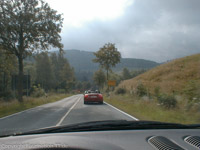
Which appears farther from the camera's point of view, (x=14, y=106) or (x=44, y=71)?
(x=44, y=71)

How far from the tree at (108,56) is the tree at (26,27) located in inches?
553

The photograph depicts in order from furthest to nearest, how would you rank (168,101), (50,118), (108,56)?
(108,56), (168,101), (50,118)

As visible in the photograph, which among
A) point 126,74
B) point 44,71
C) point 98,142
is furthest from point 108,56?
point 126,74

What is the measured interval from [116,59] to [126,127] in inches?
1295

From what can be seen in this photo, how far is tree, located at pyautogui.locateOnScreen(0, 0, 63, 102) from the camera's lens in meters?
19.4

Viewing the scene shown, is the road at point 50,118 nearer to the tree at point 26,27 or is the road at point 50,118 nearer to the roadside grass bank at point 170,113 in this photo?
the roadside grass bank at point 170,113

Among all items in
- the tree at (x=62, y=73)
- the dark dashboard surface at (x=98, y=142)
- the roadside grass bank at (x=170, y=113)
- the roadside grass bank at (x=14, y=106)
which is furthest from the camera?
the tree at (x=62, y=73)

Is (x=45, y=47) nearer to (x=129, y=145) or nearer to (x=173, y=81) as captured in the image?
(x=173, y=81)

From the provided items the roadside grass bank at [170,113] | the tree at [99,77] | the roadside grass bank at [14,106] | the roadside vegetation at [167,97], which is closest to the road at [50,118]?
the roadside grass bank at [170,113]

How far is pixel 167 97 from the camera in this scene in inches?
552

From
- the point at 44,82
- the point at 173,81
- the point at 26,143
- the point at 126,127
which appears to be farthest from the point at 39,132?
the point at 44,82

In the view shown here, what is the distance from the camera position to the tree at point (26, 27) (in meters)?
19.4

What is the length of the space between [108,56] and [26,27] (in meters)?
18.1

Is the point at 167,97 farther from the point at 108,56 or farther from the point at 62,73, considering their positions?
the point at 62,73
